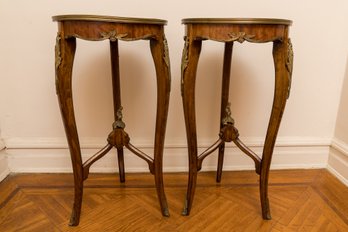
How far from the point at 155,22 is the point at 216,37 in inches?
9.8

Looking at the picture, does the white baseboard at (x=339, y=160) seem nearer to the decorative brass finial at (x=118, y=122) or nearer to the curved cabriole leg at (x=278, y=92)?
the curved cabriole leg at (x=278, y=92)

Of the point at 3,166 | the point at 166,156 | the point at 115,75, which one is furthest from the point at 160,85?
the point at 3,166

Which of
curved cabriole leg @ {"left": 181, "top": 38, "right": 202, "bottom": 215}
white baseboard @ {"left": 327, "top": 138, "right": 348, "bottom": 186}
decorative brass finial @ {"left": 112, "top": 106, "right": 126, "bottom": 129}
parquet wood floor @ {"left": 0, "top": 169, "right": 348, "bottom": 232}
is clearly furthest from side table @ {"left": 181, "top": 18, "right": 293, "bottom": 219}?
white baseboard @ {"left": 327, "top": 138, "right": 348, "bottom": 186}

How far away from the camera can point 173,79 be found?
162 cm

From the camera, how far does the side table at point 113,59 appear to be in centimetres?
102

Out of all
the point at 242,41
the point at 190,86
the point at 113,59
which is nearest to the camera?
the point at 242,41

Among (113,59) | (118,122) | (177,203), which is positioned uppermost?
(113,59)

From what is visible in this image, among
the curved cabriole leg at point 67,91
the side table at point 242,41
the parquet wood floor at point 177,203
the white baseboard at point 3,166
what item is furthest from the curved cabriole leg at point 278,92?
the white baseboard at point 3,166

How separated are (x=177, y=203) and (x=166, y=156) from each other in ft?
1.27

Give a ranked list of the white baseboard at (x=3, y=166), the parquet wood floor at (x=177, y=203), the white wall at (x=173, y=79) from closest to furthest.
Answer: the parquet wood floor at (x=177, y=203)
the white wall at (x=173, y=79)
the white baseboard at (x=3, y=166)

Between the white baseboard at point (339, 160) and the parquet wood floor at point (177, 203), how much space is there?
45mm

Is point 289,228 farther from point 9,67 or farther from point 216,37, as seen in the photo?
point 9,67

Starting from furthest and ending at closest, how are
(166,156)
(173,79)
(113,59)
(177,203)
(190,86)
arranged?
(166,156)
(173,79)
(177,203)
(113,59)
(190,86)

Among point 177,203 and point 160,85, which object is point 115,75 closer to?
point 160,85
